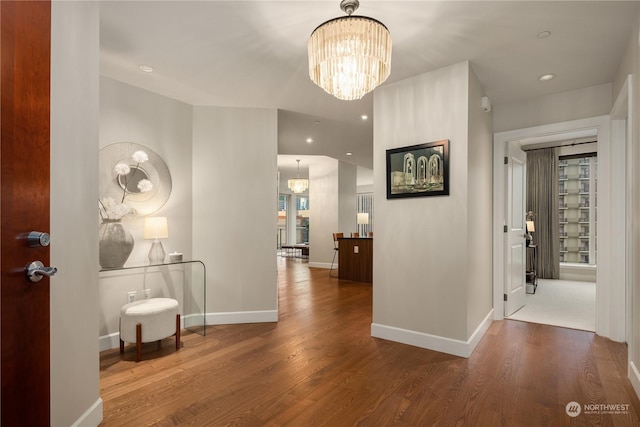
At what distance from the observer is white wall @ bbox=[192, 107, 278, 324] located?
13.0 feet

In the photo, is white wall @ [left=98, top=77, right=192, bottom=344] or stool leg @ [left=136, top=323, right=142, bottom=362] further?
white wall @ [left=98, top=77, right=192, bottom=344]

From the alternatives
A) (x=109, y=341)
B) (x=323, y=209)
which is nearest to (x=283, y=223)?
(x=323, y=209)

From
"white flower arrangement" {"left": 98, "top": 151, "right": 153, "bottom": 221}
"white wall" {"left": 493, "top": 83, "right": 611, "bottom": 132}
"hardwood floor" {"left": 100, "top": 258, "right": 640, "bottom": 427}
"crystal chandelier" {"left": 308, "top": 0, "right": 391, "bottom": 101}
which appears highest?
"white wall" {"left": 493, "top": 83, "right": 611, "bottom": 132}

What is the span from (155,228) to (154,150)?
0.89 m

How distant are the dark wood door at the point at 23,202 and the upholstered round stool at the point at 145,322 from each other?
1.49 m

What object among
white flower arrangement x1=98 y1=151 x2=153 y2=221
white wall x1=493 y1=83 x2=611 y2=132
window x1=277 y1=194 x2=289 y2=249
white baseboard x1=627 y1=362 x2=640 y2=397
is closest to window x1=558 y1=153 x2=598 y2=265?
white wall x1=493 y1=83 x2=611 y2=132

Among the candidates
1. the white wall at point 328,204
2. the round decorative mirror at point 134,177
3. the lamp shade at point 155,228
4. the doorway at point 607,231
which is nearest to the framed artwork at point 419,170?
the doorway at point 607,231

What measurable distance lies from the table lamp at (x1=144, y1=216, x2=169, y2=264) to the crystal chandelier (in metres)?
2.30

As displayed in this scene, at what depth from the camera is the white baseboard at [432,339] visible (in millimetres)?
2930

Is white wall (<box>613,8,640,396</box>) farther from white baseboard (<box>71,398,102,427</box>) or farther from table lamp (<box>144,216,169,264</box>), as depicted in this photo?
table lamp (<box>144,216,169,264</box>)

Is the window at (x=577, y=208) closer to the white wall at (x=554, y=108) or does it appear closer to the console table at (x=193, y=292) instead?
the white wall at (x=554, y=108)

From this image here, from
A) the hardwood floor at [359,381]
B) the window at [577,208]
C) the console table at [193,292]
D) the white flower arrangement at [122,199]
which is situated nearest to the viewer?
the hardwood floor at [359,381]

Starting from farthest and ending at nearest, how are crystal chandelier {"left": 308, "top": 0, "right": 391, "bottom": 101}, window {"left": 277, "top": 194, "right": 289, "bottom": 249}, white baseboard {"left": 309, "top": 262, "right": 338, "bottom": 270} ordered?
window {"left": 277, "top": 194, "right": 289, "bottom": 249}, white baseboard {"left": 309, "top": 262, "right": 338, "bottom": 270}, crystal chandelier {"left": 308, "top": 0, "right": 391, "bottom": 101}

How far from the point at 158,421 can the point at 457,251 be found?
258 cm
